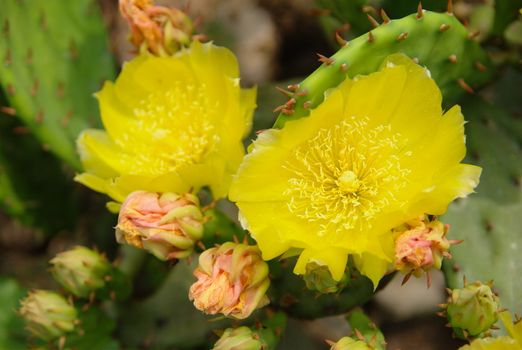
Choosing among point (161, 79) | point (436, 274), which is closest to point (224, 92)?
point (161, 79)

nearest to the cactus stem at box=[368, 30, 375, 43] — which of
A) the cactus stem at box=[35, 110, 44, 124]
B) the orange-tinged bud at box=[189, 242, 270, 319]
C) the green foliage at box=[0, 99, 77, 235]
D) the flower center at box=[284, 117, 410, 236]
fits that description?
the flower center at box=[284, 117, 410, 236]

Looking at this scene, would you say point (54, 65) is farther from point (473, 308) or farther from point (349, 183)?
point (473, 308)

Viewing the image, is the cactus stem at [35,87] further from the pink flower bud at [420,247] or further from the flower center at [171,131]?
the pink flower bud at [420,247]

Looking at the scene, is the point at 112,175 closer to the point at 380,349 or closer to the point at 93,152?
the point at 93,152

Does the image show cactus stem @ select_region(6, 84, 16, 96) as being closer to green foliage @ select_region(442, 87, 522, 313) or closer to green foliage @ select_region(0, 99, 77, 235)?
green foliage @ select_region(0, 99, 77, 235)

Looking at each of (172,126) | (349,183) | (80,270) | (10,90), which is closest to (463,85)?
(349,183)
